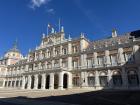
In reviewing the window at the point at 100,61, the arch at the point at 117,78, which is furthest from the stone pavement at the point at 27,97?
the window at the point at 100,61

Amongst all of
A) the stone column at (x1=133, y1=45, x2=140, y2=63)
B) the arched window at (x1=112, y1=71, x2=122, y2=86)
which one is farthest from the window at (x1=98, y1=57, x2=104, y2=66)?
the stone column at (x1=133, y1=45, x2=140, y2=63)

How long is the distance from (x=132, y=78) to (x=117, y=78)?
3.42 m

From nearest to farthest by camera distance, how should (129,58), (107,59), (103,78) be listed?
(129,58), (103,78), (107,59)

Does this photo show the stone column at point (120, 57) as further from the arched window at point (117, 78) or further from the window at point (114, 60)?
the arched window at point (117, 78)

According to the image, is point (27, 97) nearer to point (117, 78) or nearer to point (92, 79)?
point (92, 79)

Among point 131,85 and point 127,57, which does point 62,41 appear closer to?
point 127,57

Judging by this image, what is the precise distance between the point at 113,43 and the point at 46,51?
24969 millimetres

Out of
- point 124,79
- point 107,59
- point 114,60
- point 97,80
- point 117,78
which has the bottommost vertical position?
point 97,80

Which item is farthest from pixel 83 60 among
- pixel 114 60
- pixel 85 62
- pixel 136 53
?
pixel 136 53

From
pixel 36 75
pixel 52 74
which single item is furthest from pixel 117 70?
pixel 36 75

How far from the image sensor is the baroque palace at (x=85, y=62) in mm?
36312

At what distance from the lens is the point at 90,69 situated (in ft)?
139

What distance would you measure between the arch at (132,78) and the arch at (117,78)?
2.08 metres

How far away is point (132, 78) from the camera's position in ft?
115
